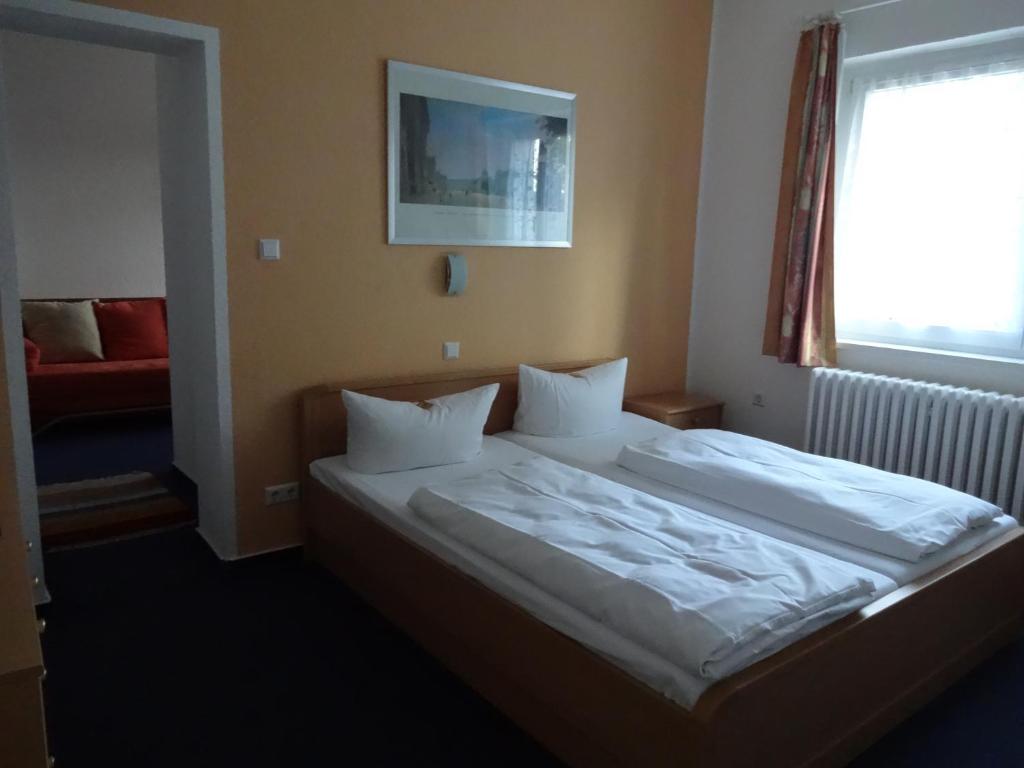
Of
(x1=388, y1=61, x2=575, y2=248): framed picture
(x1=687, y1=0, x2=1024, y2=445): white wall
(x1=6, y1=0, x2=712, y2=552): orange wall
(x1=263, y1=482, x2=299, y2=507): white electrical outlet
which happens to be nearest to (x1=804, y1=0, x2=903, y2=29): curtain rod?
(x1=687, y1=0, x2=1024, y2=445): white wall

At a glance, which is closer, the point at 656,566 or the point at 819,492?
the point at 656,566

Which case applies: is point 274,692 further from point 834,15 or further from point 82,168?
point 82,168

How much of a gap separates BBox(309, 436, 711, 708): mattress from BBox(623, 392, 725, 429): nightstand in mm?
942

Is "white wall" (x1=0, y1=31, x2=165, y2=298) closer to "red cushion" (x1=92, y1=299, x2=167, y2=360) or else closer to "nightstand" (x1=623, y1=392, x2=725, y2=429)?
"red cushion" (x1=92, y1=299, x2=167, y2=360)

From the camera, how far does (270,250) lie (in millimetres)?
2938

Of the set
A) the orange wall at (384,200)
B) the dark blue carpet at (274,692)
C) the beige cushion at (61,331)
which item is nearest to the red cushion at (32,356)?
the beige cushion at (61,331)

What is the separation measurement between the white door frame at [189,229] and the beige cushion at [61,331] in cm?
223

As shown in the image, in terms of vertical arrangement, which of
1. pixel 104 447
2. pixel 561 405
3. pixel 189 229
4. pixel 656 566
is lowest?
pixel 104 447

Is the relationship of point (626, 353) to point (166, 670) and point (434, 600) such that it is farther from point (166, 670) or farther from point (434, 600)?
point (166, 670)

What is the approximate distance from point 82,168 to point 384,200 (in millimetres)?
3717

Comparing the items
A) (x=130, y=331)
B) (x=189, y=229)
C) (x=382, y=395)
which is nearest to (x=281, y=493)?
(x=382, y=395)

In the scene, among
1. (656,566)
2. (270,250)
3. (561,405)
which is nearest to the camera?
(656,566)

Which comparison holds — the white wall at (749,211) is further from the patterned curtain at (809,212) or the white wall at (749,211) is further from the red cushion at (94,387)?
the red cushion at (94,387)

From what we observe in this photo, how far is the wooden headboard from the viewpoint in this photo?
3.10 m
